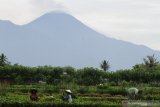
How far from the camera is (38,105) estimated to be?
22.4 m

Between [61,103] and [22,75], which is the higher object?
[22,75]

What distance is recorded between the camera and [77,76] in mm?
66500

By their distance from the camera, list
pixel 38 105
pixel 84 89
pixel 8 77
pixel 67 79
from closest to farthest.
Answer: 1. pixel 38 105
2. pixel 84 89
3. pixel 67 79
4. pixel 8 77

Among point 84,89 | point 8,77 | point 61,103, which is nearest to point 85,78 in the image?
point 8,77

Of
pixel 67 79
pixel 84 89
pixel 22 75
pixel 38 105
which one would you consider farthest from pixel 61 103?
pixel 22 75

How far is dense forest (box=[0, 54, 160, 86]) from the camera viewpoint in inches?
2506

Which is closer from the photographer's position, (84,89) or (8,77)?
(84,89)

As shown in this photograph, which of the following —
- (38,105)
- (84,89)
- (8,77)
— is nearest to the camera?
(38,105)

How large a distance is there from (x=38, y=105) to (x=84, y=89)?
24.2 m

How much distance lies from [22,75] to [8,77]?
2020 millimetres

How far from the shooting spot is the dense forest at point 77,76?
6366 centimetres

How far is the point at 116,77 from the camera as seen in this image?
213 ft

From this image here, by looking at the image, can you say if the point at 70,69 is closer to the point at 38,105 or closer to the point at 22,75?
the point at 22,75

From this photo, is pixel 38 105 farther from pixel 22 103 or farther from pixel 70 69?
pixel 70 69
